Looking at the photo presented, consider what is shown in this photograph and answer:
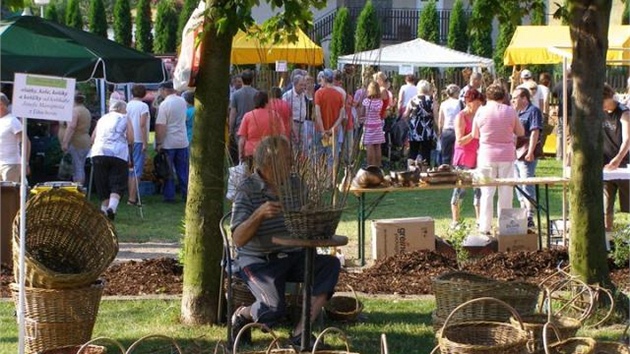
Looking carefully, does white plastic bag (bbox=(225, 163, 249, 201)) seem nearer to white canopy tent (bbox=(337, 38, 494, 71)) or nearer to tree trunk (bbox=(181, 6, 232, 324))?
tree trunk (bbox=(181, 6, 232, 324))

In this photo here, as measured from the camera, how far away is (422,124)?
19594 mm

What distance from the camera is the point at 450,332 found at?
609 centimetres

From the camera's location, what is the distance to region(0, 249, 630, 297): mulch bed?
9.80 meters

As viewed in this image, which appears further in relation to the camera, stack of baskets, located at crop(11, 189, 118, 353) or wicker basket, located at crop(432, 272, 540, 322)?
stack of baskets, located at crop(11, 189, 118, 353)

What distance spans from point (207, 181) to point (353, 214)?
295 inches

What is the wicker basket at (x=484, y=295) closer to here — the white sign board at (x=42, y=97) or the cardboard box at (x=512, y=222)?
the white sign board at (x=42, y=97)

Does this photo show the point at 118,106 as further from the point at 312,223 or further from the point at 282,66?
the point at 312,223

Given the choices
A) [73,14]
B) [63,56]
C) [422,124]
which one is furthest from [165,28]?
[63,56]

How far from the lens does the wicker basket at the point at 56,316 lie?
7.27 meters

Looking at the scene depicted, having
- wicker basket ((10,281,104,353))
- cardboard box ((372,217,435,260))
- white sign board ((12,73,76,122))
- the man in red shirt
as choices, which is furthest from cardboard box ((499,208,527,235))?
white sign board ((12,73,76,122))

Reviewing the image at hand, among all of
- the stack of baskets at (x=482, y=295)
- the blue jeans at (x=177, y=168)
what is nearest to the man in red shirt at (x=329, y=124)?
the stack of baskets at (x=482, y=295)

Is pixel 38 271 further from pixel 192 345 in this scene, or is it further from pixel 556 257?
pixel 556 257

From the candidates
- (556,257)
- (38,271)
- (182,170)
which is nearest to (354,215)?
(182,170)

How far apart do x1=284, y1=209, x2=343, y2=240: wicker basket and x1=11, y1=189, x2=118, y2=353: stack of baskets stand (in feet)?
6.24
